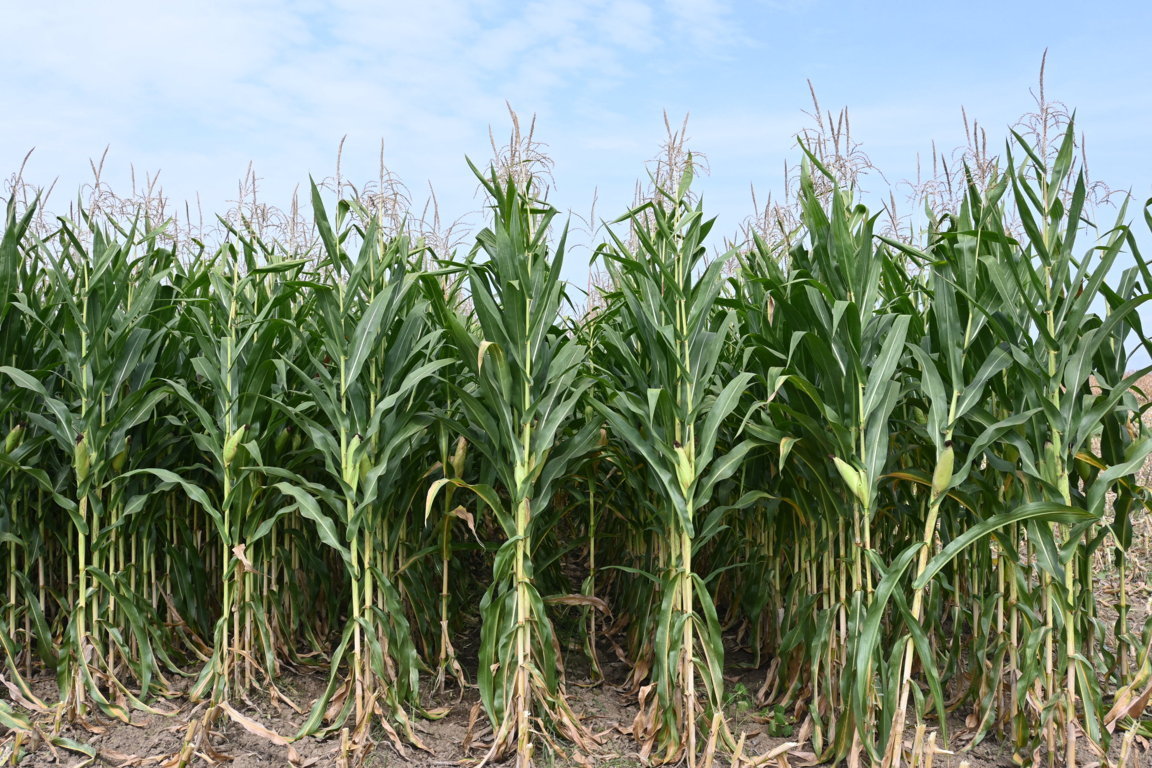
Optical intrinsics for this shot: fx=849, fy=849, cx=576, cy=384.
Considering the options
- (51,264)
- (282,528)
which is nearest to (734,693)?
(282,528)

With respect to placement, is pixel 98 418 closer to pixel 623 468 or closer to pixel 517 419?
pixel 517 419

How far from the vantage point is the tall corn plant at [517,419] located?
299 cm

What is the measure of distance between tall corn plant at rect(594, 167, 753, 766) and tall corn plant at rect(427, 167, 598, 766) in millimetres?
250

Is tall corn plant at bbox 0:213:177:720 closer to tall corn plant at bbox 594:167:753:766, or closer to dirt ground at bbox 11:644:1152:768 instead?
dirt ground at bbox 11:644:1152:768

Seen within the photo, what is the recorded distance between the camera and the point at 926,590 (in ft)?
10.9

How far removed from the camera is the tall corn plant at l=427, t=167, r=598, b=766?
2.99 m

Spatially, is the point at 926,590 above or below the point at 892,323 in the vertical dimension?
below

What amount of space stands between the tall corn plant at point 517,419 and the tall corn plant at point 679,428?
0.82 feet

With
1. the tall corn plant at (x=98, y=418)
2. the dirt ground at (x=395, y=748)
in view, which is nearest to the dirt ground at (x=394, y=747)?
the dirt ground at (x=395, y=748)

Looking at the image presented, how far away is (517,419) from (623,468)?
59 centimetres

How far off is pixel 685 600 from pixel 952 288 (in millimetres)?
1442

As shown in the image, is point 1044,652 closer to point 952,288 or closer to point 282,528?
point 952,288

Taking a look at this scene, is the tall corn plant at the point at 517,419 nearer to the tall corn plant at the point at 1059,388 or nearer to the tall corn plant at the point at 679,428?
the tall corn plant at the point at 679,428

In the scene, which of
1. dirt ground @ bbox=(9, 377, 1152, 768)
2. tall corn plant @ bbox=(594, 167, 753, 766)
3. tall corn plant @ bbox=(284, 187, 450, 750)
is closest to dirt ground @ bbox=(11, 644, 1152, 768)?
dirt ground @ bbox=(9, 377, 1152, 768)
